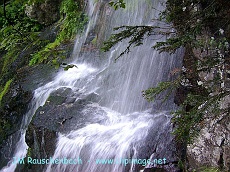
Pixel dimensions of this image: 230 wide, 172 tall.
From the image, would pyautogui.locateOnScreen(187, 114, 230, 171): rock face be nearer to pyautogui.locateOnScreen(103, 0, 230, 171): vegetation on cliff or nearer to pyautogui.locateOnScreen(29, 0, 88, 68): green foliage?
pyautogui.locateOnScreen(103, 0, 230, 171): vegetation on cliff

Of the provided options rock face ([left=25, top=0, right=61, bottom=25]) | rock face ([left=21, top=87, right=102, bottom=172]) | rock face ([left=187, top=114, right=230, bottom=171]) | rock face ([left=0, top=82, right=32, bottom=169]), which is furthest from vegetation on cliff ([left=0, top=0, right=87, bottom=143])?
rock face ([left=187, top=114, right=230, bottom=171])

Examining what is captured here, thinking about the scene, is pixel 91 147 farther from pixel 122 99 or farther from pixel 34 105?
pixel 34 105

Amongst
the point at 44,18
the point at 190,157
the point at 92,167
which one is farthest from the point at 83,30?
the point at 190,157

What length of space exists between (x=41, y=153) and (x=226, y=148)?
12.1ft

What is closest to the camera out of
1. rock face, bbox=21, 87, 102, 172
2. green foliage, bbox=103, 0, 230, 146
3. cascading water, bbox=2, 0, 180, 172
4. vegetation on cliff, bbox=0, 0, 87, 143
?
green foliage, bbox=103, 0, 230, 146

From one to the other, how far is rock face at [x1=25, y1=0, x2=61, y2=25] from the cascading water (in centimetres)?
273

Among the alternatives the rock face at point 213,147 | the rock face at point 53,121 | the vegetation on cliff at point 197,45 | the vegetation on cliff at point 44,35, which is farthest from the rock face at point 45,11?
the rock face at point 213,147

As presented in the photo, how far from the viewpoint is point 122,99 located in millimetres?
6484

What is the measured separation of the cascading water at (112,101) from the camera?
4.96m

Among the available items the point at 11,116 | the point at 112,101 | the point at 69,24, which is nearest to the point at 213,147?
the point at 112,101

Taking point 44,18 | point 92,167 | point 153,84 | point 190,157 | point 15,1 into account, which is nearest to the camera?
point 15,1

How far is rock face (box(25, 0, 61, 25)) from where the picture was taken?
37.6ft

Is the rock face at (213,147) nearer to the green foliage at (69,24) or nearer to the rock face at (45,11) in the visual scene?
the green foliage at (69,24)

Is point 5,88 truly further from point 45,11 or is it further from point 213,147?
point 213,147
